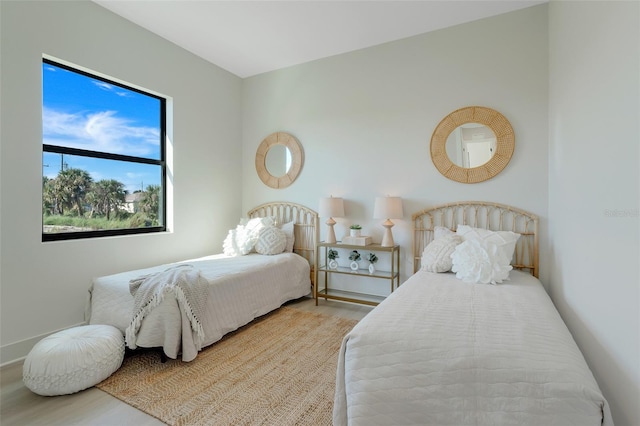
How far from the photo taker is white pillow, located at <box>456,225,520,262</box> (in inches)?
96.7

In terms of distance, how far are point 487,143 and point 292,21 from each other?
6.99ft

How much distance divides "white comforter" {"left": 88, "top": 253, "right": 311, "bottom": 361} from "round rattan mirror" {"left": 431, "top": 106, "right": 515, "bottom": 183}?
1.87 meters

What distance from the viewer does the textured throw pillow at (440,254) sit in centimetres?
253

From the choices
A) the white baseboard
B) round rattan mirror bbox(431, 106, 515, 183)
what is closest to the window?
the white baseboard

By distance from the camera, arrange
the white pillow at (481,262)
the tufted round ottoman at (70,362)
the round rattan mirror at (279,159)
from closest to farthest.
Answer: the tufted round ottoman at (70,362), the white pillow at (481,262), the round rattan mirror at (279,159)

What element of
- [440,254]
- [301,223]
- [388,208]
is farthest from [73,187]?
[440,254]

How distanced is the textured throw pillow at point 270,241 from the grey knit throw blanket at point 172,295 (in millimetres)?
1157

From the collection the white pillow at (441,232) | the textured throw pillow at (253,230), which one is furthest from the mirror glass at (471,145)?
the textured throw pillow at (253,230)

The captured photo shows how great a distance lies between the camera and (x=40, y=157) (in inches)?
93.0

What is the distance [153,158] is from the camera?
3.33 meters

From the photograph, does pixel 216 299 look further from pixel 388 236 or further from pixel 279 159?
pixel 279 159

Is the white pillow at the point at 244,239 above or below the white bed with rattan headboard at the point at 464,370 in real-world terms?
above

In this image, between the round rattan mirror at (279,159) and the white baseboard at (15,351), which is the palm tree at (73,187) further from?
the round rattan mirror at (279,159)

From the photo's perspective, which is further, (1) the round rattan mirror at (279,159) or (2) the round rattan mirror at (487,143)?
(1) the round rattan mirror at (279,159)
